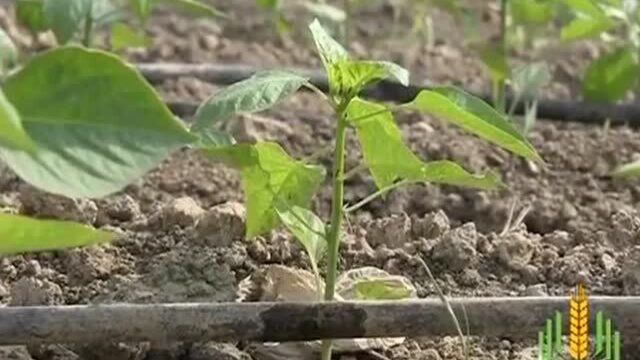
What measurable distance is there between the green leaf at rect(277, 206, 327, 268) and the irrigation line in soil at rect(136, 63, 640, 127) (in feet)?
3.19

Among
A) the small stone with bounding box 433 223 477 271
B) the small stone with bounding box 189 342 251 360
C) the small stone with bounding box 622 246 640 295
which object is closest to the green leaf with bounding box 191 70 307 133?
the small stone with bounding box 189 342 251 360

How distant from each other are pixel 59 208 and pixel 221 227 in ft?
0.69

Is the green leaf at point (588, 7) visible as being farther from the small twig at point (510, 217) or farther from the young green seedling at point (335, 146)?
the young green seedling at point (335, 146)

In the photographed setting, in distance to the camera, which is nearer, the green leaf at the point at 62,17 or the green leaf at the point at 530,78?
the green leaf at the point at 62,17

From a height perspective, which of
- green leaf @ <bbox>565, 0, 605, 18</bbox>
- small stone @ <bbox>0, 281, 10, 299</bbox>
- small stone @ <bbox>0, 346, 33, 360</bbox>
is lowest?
small stone @ <bbox>0, 346, 33, 360</bbox>

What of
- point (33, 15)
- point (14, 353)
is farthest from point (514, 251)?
point (33, 15)

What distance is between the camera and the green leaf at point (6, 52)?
5.57 ft

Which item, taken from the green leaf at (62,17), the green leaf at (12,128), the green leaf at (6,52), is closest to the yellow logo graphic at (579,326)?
the green leaf at (12,128)

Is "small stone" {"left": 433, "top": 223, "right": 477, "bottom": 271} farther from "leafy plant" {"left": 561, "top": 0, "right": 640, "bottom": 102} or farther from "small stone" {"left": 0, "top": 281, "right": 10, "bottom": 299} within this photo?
"leafy plant" {"left": 561, "top": 0, "right": 640, "bottom": 102}

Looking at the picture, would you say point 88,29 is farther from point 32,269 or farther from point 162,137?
point 162,137

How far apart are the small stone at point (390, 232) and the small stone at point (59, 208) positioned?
32 centimetres

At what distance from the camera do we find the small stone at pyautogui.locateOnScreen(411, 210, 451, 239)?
1779 mm

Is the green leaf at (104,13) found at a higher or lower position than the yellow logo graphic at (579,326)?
higher

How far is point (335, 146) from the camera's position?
1.47m
